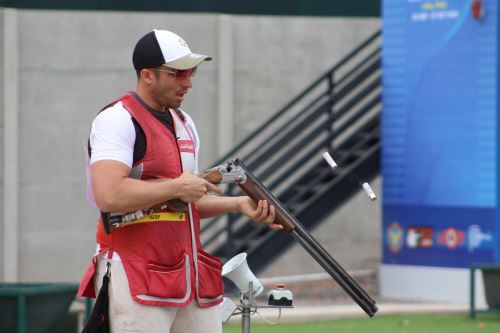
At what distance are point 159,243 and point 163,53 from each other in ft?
2.20

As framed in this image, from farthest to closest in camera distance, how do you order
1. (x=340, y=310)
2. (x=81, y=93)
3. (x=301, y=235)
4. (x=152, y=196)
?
1. (x=81, y=93)
2. (x=340, y=310)
3. (x=301, y=235)
4. (x=152, y=196)

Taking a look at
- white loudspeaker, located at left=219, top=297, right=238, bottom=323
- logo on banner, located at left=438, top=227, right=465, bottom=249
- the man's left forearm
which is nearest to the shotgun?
the man's left forearm

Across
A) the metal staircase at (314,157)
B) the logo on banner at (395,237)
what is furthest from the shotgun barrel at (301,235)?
the logo on banner at (395,237)

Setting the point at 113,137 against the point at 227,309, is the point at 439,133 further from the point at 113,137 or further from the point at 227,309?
the point at 113,137

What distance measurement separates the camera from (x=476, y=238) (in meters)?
12.7

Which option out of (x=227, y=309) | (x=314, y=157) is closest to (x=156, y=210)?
(x=227, y=309)

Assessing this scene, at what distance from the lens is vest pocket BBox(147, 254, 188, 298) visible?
448 centimetres

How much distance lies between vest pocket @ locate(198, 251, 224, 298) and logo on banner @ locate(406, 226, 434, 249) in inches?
339

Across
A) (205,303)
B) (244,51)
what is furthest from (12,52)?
(205,303)

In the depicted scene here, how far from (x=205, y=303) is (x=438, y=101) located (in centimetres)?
858

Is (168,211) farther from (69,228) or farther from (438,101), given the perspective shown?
(69,228)

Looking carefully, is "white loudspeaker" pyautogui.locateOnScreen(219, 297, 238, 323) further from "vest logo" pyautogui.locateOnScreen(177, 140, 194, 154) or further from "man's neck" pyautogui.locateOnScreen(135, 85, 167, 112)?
"man's neck" pyautogui.locateOnScreen(135, 85, 167, 112)

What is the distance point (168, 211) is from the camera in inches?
179

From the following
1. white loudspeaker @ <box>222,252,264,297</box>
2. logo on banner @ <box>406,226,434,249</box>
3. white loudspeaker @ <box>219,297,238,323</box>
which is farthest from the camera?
logo on banner @ <box>406,226,434,249</box>
